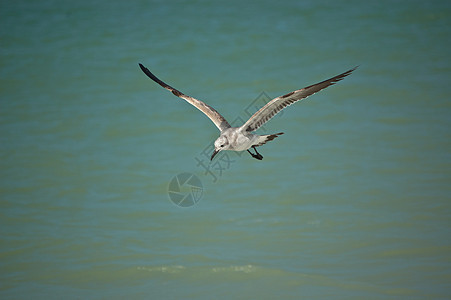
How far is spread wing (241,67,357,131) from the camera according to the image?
862 cm

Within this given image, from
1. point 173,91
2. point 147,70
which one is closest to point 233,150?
point 173,91

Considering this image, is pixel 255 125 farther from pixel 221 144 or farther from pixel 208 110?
pixel 208 110

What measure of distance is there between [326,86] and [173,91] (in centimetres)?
324

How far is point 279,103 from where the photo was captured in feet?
28.9

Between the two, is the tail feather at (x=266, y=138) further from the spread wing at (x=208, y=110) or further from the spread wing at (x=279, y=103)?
the spread wing at (x=208, y=110)

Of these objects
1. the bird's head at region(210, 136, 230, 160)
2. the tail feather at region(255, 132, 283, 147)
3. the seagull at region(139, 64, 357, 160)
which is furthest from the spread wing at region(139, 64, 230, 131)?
the tail feather at region(255, 132, 283, 147)

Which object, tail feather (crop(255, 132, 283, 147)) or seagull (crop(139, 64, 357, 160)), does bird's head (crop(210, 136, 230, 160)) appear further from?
tail feather (crop(255, 132, 283, 147))

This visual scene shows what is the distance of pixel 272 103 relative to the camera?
28.7ft

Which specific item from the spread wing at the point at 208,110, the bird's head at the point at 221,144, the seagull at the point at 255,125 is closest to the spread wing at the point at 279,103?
the seagull at the point at 255,125

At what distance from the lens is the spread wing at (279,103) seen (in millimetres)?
8625

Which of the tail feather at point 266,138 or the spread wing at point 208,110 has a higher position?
the spread wing at point 208,110

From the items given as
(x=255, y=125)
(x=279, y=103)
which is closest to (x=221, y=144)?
(x=255, y=125)

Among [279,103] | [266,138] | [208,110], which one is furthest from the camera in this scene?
[208,110]

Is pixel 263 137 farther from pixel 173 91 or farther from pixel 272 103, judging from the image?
pixel 173 91
